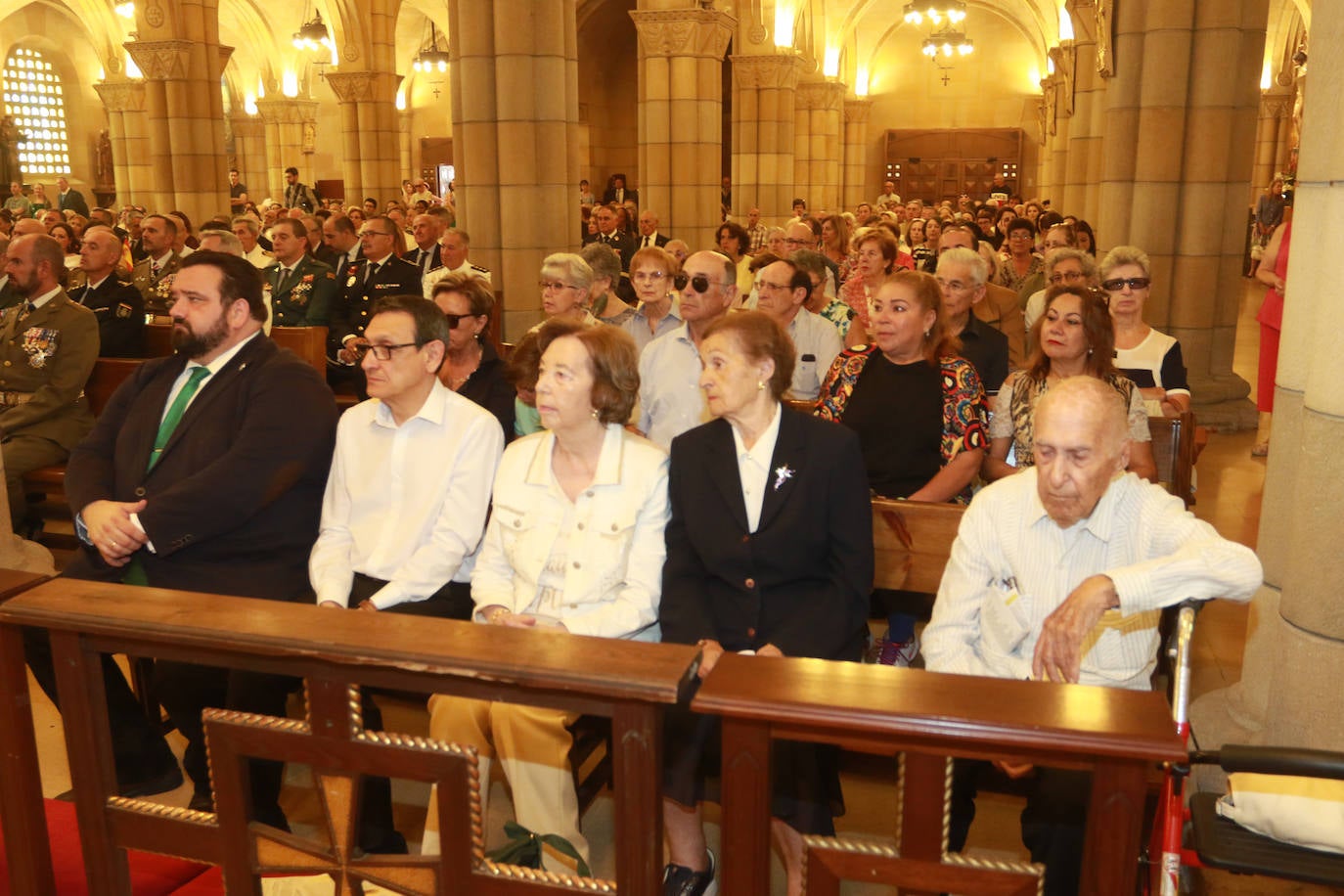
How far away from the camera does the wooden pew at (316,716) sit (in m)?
2.02

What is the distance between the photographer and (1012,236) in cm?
938

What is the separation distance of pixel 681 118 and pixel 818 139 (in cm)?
1504

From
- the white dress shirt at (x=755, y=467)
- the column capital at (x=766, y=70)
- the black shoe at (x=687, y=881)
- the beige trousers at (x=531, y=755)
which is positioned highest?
the column capital at (x=766, y=70)

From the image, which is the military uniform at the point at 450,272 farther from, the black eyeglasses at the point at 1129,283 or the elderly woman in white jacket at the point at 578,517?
the elderly woman in white jacket at the point at 578,517

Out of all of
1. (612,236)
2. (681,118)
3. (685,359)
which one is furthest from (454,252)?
(681,118)

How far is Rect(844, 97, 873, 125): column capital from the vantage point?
111 feet

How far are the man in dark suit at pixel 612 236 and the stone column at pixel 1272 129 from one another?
19.5 metres

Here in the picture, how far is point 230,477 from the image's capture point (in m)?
3.64

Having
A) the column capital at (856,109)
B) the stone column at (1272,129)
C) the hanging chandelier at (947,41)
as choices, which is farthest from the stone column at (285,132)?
the stone column at (1272,129)

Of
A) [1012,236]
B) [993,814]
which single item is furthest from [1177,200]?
[993,814]

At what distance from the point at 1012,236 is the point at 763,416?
669cm

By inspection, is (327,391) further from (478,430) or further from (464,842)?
(464,842)

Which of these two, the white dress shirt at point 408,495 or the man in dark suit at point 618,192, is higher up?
the man in dark suit at point 618,192

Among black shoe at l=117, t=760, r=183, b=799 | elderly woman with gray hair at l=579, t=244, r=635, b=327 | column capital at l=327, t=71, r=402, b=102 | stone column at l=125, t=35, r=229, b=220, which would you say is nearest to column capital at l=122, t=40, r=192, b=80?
stone column at l=125, t=35, r=229, b=220
